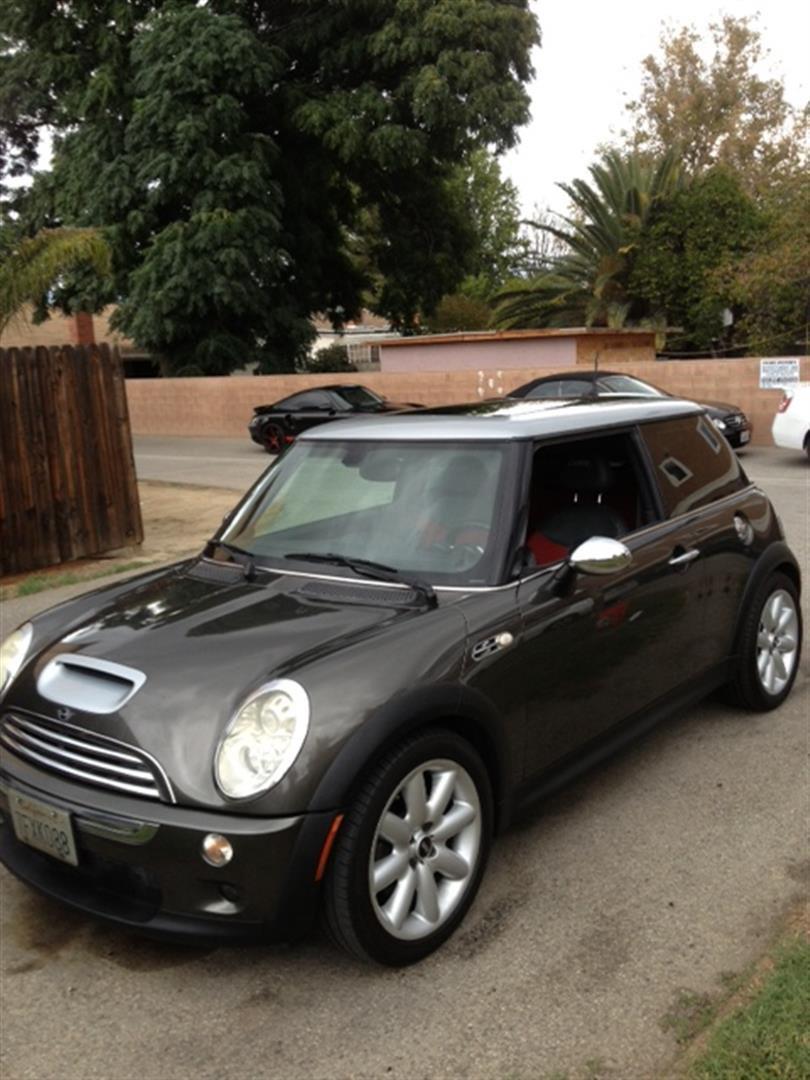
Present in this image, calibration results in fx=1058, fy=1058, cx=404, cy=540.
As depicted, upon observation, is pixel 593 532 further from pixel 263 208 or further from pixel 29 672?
pixel 263 208

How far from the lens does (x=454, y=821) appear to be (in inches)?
126

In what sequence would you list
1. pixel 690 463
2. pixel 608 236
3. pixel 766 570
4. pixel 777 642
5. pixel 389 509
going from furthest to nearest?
1. pixel 608 236
2. pixel 777 642
3. pixel 766 570
4. pixel 690 463
5. pixel 389 509

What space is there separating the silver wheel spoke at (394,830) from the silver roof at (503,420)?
4.86 ft

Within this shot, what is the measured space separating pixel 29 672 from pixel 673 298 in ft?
83.6

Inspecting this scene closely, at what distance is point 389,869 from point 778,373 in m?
17.1

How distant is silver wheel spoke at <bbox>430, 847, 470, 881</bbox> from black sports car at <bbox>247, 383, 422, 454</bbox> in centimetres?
1633

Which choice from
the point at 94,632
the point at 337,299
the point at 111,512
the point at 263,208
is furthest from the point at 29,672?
the point at 337,299

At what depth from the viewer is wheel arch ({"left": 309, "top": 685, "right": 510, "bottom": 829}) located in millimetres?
2846

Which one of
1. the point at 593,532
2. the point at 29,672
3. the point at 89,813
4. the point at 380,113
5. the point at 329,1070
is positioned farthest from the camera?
the point at 380,113

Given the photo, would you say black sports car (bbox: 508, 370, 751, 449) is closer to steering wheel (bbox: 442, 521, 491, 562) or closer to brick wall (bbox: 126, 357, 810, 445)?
brick wall (bbox: 126, 357, 810, 445)

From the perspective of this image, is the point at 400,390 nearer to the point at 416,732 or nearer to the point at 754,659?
the point at 754,659

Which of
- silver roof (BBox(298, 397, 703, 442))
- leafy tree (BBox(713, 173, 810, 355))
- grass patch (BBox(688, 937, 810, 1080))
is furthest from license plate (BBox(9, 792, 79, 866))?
leafy tree (BBox(713, 173, 810, 355))

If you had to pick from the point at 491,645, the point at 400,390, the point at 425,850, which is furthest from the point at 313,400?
the point at 425,850

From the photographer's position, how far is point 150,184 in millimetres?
25859
